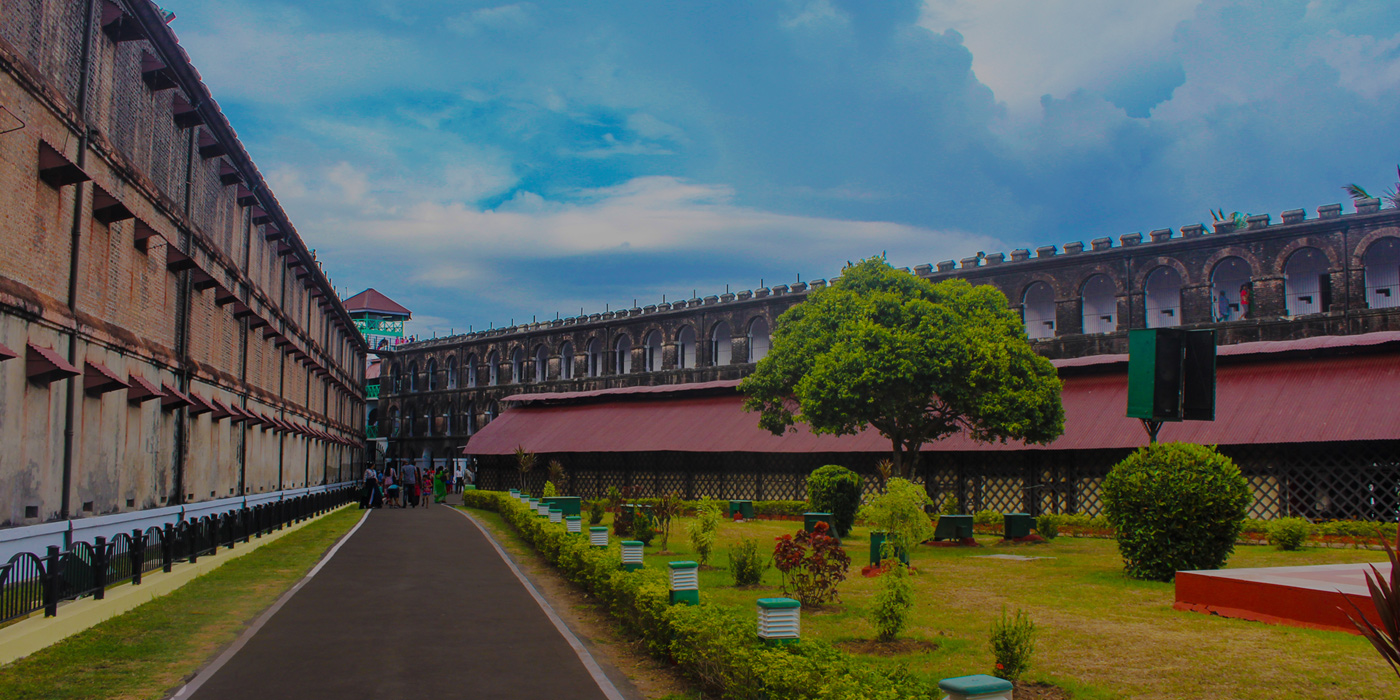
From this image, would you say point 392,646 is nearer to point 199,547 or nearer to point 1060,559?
point 199,547

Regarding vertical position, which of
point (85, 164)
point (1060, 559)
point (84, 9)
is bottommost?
point (1060, 559)

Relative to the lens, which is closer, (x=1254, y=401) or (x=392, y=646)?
(x=392, y=646)

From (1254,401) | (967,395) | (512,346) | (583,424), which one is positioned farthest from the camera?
(512,346)

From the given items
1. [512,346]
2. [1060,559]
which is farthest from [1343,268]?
[512,346]

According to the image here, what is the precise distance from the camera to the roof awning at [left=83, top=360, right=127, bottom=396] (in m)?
14.1

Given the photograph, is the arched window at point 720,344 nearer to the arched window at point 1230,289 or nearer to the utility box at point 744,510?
the utility box at point 744,510

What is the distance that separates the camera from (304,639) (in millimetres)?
9797

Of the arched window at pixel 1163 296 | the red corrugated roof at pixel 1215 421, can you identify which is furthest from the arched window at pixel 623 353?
the arched window at pixel 1163 296

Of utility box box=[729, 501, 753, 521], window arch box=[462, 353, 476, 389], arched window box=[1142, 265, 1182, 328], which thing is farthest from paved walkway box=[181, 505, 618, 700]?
window arch box=[462, 353, 476, 389]

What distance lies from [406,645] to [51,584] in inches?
146

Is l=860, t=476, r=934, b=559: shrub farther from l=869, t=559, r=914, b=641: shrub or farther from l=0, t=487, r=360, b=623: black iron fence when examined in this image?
l=0, t=487, r=360, b=623: black iron fence

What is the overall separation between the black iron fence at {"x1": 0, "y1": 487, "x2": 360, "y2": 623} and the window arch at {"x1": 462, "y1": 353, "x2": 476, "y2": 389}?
44.9 m

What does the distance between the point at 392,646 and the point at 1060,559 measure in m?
11.7

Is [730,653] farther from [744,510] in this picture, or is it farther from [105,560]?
[744,510]
